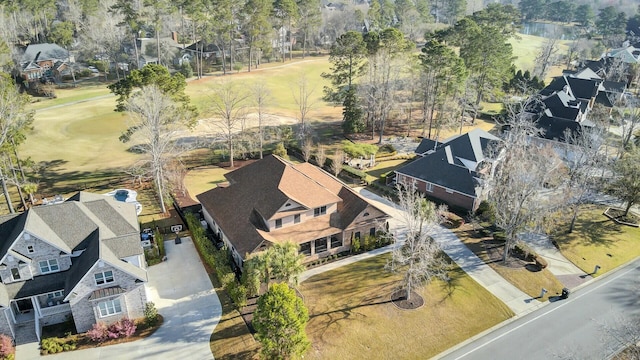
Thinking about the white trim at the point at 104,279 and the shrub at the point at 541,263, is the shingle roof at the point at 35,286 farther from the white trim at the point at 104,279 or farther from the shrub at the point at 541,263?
the shrub at the point at 541,263

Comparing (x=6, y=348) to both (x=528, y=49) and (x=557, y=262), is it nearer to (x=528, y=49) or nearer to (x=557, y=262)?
(x=557, y=262)

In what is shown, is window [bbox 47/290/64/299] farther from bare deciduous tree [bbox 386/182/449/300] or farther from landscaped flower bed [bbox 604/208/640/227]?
landscaped flower bed [bbox 604/208/640/227]

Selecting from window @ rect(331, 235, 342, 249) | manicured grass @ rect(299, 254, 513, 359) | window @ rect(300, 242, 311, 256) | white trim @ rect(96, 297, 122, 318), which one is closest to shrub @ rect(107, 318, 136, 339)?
white trim @ rect(96, 297, 122, 318)

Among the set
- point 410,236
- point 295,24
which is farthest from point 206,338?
point 295,24

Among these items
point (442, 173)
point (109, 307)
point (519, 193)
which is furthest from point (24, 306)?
point (442, 173)

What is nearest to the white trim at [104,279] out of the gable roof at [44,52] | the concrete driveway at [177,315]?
the concrete driveway at [177,315]

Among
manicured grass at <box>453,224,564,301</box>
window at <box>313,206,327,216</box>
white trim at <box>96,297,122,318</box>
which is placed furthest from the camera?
window at <box>313,206,327,216</box>
